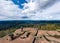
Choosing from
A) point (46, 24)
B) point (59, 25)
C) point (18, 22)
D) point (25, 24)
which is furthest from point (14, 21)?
point (59, 25)

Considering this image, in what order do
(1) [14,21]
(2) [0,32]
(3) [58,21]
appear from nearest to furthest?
1. (2) [0,32]
2. (1) [14,21]
3. (3) [58,21]

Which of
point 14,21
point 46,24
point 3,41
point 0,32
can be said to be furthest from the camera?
point 46,24

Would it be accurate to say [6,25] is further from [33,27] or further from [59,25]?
[59,25]

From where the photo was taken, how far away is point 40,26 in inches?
272

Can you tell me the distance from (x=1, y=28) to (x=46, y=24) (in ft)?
8.14

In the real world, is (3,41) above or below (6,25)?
below

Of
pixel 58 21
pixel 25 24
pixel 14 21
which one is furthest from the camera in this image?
pixel 58 21

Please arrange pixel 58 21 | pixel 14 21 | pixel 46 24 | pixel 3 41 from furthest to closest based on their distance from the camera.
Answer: pixel 58 21, pixel 46 24, pixel 14 21, pixel 3 41

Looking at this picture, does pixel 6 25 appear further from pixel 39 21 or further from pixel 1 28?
pixel 39 21

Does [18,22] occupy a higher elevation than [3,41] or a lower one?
higher

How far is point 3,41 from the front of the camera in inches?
164

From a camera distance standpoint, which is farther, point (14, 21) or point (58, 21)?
point (58, 21)

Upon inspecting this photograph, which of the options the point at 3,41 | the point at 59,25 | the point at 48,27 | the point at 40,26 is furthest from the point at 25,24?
the point at 3,41

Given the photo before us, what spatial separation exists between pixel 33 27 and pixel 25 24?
539 mm
